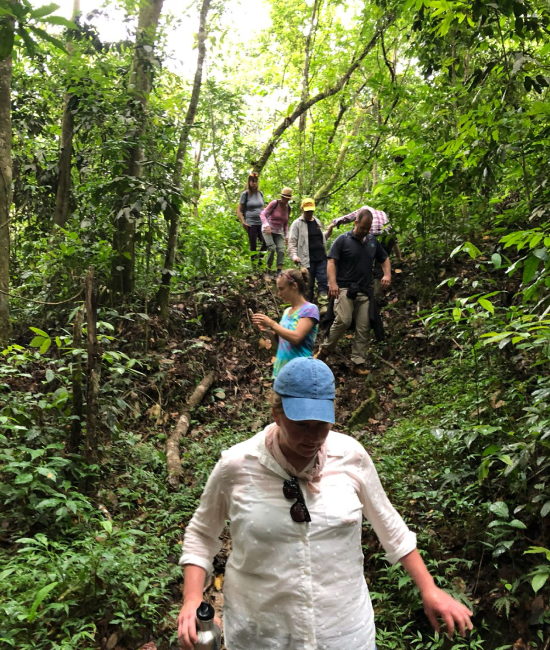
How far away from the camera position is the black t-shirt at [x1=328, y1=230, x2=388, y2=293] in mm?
7441

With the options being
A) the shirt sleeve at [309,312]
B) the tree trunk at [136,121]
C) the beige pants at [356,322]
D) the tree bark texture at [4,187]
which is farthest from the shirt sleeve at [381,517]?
the tree trunk at [136,121]

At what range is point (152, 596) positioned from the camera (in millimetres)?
3650

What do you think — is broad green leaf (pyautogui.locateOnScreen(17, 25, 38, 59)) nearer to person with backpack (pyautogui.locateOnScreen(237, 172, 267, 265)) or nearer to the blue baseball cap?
the blue baseball cap

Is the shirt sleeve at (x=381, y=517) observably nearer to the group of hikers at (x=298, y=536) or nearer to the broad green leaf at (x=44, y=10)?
the group of hikers at (x=298, y=536)

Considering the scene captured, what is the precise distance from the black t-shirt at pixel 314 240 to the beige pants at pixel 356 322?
1956 millimetres

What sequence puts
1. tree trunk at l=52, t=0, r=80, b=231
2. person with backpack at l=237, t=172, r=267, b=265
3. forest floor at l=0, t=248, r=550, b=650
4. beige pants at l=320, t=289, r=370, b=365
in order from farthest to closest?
person with backpack at l=237, t=172, r=267, b=265, tree trunk at l=52, t=0, r=80, b=231, beige pants at l=320, t=289, r=370, b=365, forest floor at l=0, t=248, r=550, b=650

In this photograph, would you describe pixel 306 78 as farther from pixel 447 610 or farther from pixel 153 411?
pixel 447 610

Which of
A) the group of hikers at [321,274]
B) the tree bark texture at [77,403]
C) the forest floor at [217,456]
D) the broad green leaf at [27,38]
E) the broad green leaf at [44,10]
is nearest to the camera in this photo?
the broad green leaf at [44,10]

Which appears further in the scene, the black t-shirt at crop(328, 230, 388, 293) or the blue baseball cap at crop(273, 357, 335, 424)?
the black t-shirt at crop(328, 230, 388, 293)

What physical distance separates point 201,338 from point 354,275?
2995 millimetres

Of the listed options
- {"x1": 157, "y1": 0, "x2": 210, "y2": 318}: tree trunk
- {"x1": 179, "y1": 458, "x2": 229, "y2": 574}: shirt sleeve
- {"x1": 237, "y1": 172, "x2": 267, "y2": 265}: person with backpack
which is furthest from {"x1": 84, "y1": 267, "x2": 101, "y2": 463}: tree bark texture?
{"x1": 237, "y1": 172, "x2": 267, "y2": 265}: person with backpack

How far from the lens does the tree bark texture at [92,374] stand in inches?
179

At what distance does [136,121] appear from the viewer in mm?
7668

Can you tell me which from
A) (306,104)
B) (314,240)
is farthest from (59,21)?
(306,104)
